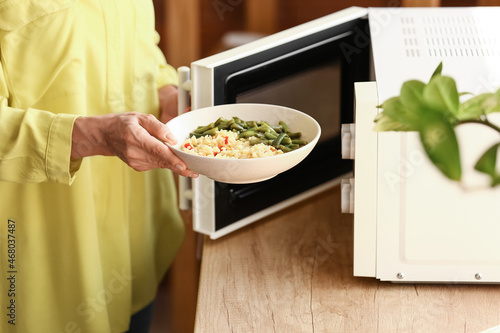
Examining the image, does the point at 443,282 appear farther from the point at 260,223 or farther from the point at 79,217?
the point at 79,217

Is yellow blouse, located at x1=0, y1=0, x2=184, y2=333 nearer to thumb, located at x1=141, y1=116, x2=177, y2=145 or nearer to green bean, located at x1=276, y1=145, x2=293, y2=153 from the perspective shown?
thumb, located at x1=141, y1=116, x2=177, y2=145

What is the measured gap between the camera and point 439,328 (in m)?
0.91

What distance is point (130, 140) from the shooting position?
2.93 ft

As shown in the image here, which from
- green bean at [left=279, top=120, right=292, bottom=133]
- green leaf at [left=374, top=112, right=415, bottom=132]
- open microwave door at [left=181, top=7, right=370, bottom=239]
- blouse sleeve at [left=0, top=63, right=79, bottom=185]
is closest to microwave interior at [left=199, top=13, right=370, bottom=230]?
open microwave door at [left=181, top=7, right=370, bottom=239]

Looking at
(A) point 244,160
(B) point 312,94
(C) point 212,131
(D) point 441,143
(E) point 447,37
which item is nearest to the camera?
(D) point 441,143

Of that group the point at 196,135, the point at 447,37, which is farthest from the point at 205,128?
the point at 447,37

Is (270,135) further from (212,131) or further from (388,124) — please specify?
(388,124)

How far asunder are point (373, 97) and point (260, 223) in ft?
1.25

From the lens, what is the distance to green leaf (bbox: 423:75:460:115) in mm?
323

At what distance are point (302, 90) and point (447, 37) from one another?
0.82 feet

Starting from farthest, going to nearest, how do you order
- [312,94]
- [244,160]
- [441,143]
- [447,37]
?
[312,94] → [447,37] → [244,160] → [441,143]

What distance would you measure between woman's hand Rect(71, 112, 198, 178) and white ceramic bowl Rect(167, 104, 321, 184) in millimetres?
23

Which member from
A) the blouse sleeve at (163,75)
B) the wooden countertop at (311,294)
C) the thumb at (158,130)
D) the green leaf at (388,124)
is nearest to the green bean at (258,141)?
the thumb at (158,130)

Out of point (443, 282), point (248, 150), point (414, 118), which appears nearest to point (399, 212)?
point (443, 282)
